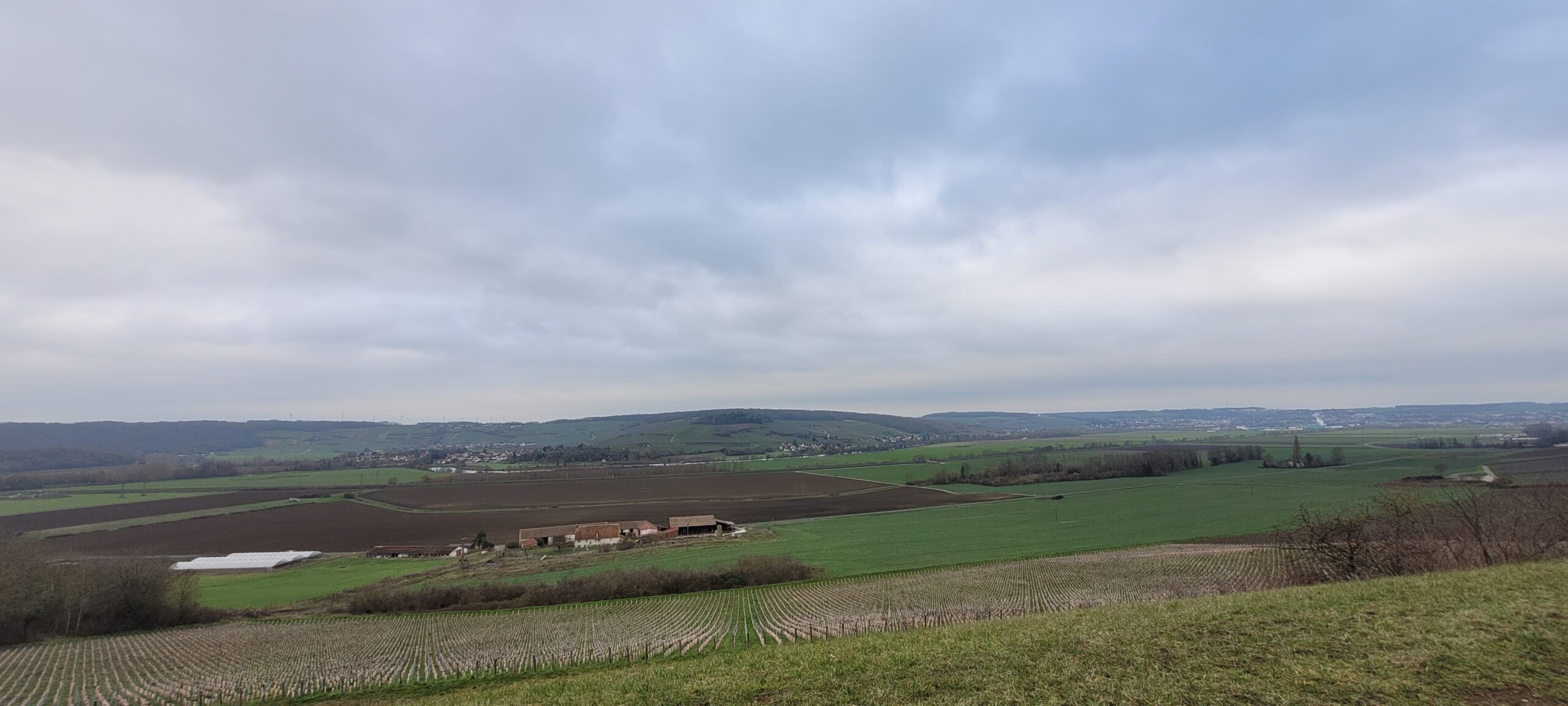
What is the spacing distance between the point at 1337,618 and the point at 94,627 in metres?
55.4

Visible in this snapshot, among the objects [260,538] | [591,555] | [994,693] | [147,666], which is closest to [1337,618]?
[994,693]

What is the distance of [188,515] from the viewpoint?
285 feet

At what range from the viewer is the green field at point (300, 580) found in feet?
138

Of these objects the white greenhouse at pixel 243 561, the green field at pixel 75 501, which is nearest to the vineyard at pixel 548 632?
the white greenhouse at pixel 243 561

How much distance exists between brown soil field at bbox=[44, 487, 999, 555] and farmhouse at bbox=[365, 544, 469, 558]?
122 inches

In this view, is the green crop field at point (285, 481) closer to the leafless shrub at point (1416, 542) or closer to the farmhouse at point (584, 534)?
the farmhouse at point (584, 534)

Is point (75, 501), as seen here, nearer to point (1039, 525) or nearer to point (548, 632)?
point (548, 632)

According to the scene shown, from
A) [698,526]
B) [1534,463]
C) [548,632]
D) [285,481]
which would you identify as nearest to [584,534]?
[698,526]

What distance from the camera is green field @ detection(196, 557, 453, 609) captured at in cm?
4216

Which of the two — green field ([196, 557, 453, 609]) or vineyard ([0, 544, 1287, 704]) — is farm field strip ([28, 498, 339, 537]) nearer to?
green field ([196, 557, 453, 609])

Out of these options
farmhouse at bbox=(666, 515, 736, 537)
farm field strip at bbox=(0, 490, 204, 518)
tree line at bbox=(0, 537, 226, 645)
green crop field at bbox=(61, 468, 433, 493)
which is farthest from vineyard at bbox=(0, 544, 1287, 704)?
green crop field at bbox=(61, 468, 433, 493)

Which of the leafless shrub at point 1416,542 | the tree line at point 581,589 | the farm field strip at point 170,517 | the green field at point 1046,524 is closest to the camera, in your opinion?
the leafless shrub at point 1416,542

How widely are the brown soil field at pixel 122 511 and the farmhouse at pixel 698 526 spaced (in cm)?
7661

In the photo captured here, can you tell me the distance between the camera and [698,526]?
70.2 m
